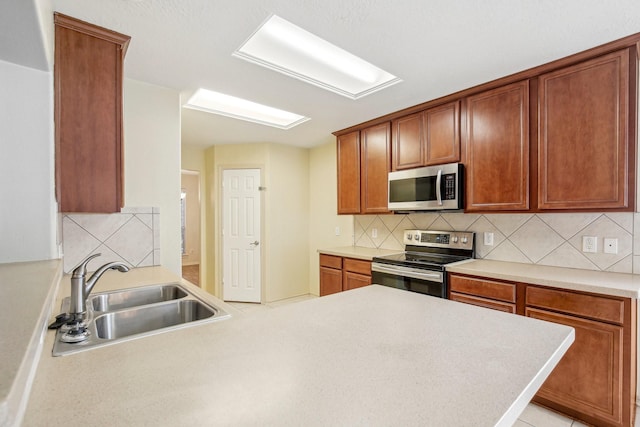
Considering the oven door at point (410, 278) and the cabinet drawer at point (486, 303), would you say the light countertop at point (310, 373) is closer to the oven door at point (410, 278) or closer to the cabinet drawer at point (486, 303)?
the cabinet drawer at point (486, 303)

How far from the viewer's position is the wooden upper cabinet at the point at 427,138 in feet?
8.68

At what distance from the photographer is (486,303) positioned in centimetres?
221

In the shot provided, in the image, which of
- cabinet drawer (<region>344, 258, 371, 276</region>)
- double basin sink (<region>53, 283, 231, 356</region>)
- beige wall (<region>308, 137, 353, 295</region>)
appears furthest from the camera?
beige wall (<region>308, 137, 353, 295</region>)

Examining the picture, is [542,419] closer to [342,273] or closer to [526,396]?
[526,396]

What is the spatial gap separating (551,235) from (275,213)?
3200 mm

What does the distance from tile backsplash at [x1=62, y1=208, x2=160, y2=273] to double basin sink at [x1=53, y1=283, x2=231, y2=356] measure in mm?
702

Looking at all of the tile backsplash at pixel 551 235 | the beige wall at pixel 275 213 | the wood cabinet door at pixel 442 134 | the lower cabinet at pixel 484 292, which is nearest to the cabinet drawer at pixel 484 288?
the lower cabinet at pixel 484 292

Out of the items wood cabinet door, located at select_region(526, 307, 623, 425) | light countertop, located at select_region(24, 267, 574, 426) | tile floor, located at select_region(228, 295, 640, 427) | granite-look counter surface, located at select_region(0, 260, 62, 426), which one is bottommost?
tile floor, located at select_region(228, 295, 640, 427)

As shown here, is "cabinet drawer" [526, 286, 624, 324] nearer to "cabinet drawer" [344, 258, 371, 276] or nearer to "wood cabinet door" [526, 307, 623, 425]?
"wood cabinet door" [526, 307, 623, 425]

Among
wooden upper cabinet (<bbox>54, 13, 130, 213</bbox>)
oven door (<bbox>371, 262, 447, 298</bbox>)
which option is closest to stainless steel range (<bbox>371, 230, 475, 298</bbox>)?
oven door (<bbox>371, 262, 447, 298</bbox>)

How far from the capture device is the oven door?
2.45m

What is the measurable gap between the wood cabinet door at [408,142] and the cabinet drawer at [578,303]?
4.67 feet

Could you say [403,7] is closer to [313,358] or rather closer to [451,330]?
[451,330]

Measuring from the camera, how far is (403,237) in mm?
3422
